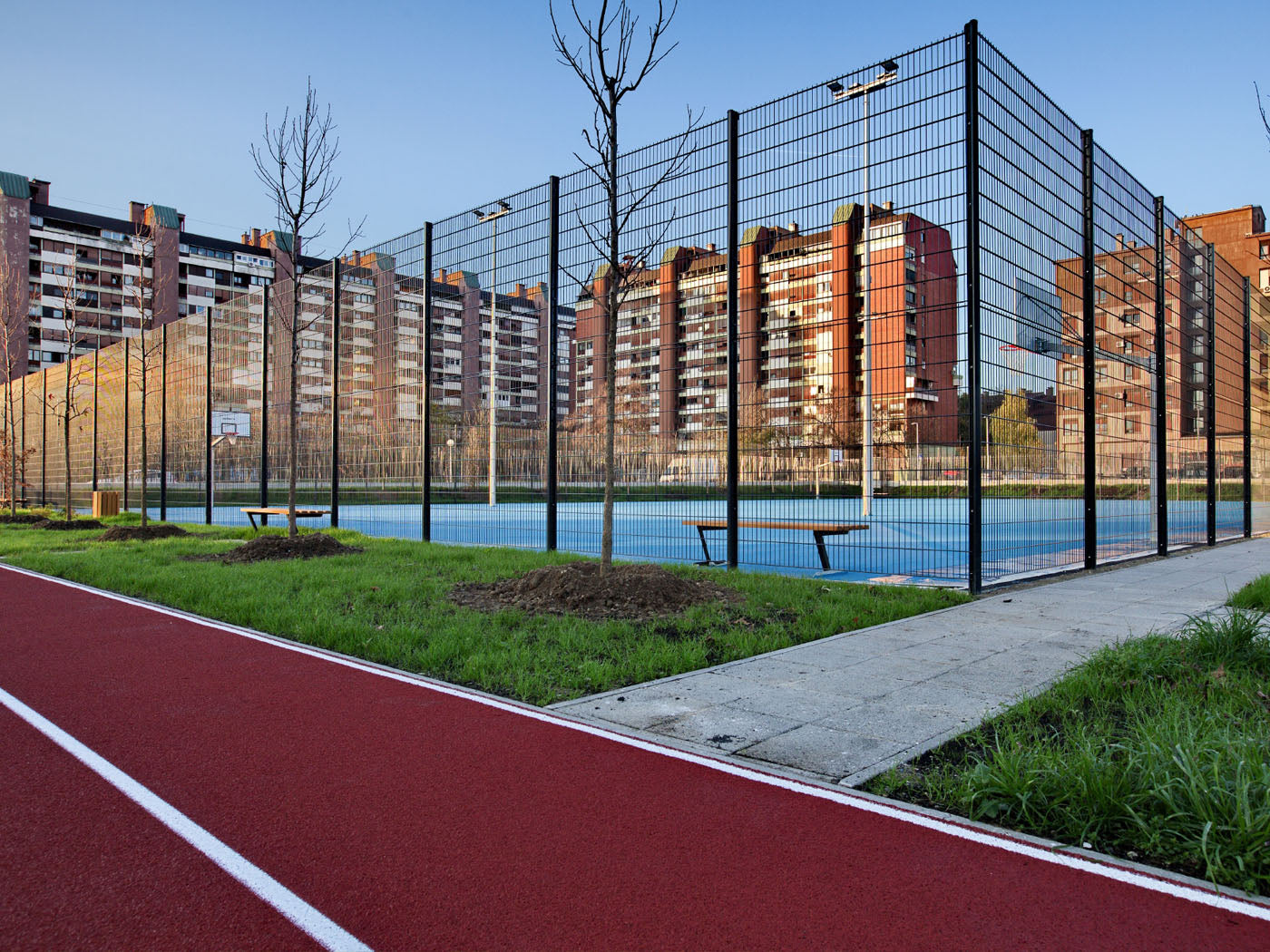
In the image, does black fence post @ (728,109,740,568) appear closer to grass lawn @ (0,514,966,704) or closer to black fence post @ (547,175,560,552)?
grass lawn @ (0,514,966,704)

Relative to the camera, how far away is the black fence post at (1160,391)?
13.3m

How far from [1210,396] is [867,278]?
10891mm

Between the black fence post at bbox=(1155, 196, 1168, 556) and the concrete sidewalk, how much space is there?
19.0 feet

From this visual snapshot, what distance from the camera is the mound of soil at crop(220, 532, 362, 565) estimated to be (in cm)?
1191

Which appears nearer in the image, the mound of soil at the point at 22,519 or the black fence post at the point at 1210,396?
the black fence post at the point at 1210,396

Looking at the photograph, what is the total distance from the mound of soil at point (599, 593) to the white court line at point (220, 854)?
3898 mm

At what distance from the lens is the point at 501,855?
2906 mm

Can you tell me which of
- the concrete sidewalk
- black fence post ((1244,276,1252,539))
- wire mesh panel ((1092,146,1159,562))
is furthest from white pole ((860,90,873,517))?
black fence post ((1244,276,1252,539))

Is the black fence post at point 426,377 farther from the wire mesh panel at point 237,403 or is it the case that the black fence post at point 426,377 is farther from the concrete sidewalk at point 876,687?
the concrete sidewalk at point 876,687

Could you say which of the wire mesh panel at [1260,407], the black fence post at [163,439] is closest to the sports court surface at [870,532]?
the wire mesh panel at [1260,407]

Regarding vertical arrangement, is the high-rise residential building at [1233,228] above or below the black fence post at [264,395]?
above

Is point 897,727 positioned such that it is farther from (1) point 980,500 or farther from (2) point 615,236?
(2) point 615,236

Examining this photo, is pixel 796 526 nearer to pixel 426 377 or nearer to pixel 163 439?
pixel 426 377

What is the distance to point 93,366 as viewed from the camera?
1107 inches
